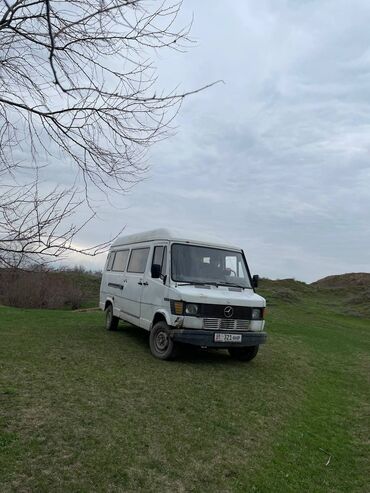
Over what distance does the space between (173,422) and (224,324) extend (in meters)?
3.44

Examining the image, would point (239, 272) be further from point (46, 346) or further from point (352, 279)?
point (352, 279)

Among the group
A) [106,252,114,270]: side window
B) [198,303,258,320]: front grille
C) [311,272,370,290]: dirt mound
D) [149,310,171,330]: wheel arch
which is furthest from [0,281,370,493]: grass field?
[311,272,370,290]: dirt mound

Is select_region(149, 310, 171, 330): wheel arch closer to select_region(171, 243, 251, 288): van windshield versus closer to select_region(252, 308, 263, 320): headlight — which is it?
select_region(171, 243, 251, 288): van windshield

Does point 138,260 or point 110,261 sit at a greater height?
point 110,261

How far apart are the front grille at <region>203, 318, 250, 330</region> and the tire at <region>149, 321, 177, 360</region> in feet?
2.39

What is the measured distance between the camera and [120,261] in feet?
40.8

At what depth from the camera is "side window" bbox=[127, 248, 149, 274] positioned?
10609 mm

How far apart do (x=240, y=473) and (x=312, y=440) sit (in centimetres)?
150

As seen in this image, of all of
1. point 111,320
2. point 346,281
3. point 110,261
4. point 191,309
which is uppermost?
point 346,281

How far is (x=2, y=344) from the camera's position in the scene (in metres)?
9.78

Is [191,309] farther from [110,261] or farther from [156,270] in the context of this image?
[110,261]

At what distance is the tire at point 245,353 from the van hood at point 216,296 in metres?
1.00

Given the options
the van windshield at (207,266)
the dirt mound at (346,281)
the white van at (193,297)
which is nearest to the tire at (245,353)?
the white van at (193,297)

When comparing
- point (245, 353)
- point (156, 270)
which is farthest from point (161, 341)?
point (245, 353)
